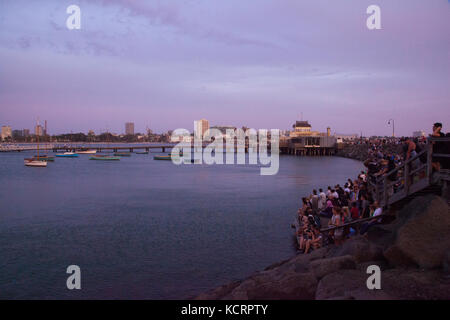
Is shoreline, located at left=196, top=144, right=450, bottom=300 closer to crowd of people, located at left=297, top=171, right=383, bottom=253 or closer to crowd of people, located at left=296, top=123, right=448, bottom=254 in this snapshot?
crowd of people, located at left=296, top=123, right=448, bottom=254

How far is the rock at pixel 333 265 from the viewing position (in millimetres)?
9086

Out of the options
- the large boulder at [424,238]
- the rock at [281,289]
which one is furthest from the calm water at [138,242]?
the large boulder at [424,238]

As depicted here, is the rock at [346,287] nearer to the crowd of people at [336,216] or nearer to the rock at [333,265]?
the rock at [333,265]

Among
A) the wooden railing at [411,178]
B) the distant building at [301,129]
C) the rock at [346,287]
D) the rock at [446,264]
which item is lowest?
the rock at [346,287]

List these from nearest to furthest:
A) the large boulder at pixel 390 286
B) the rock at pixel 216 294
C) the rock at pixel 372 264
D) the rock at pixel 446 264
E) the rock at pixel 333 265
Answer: the large boulder at pixel 390 286 < the rock at pixel 446 264 < the rock at pixel 372 264 < the rock at pixel 333 265 < the rock at pixel 216 294

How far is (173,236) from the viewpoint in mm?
21047

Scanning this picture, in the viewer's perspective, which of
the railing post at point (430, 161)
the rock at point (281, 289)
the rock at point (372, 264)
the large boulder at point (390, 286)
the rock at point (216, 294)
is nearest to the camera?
the large boulder at point (390, 286)

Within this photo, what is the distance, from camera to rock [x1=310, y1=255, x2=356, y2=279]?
9086 millimetres

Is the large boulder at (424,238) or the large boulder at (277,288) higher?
the large boulder at (424,238)

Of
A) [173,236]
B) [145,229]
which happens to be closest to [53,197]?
[145,229]

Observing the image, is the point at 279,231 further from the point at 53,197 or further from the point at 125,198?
the point at 53,197

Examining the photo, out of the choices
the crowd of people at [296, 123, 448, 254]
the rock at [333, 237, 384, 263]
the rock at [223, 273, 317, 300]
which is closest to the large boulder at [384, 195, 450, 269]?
the rock at [333, 237, 384, 263]

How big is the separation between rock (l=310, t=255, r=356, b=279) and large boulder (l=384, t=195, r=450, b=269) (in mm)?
883
